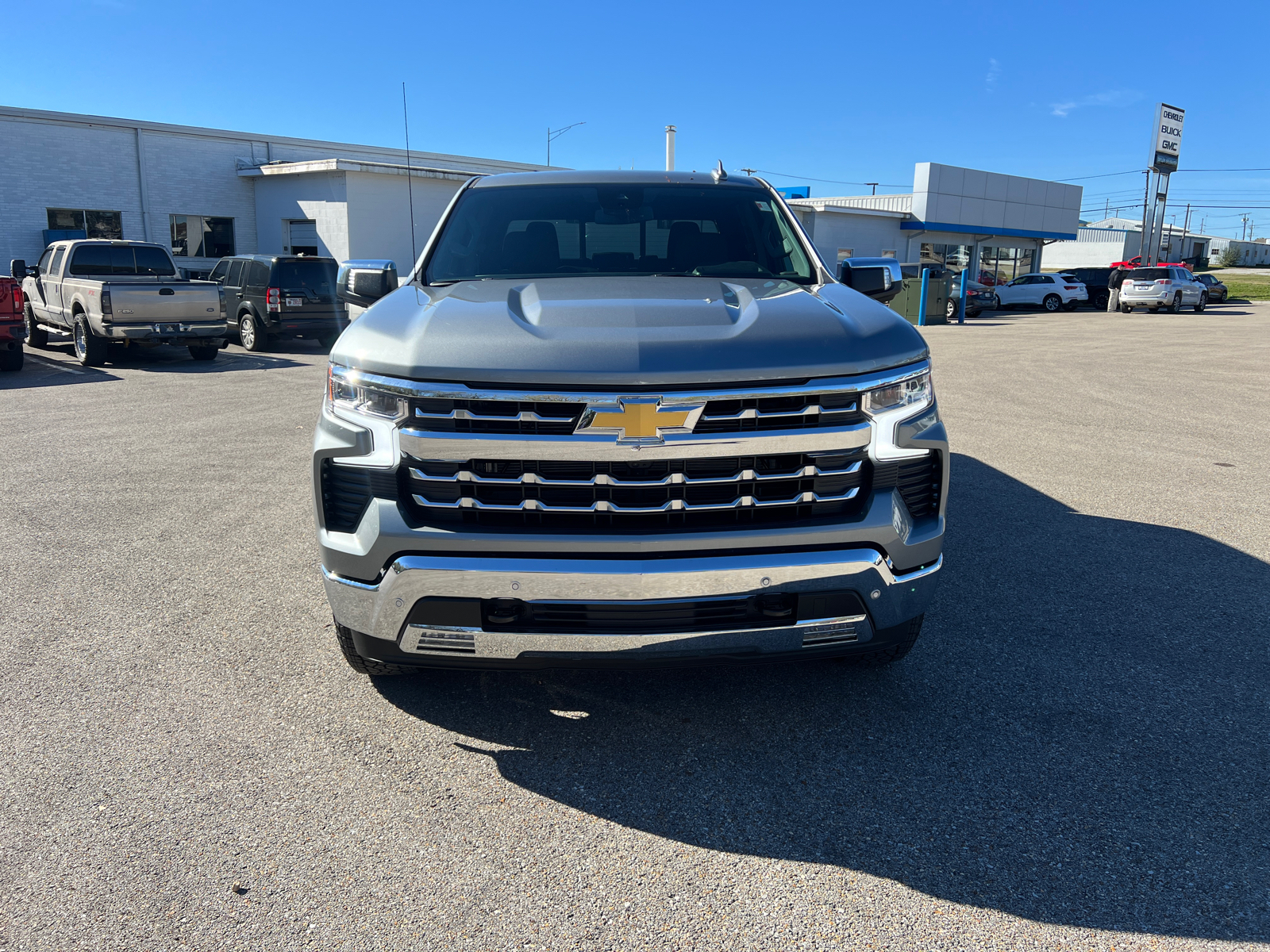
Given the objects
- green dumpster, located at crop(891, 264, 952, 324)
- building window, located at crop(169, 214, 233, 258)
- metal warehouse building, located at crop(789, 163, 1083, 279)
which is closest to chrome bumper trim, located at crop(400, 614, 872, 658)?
green dumpster, located at crop(891, 264, 952, 324)

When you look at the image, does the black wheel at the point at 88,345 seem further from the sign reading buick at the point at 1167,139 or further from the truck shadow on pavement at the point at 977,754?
the sign reading buick at the point at 1167,139

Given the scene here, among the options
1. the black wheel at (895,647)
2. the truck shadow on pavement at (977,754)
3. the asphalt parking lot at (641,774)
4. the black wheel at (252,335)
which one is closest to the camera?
the asphalt parking lot at (641,774)

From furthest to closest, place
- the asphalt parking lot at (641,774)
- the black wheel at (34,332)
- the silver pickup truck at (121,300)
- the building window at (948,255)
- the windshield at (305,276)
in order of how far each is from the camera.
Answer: the building window at (948,255), the black wheel at (34,332), the windshield at (305,276), the silver pickup truck at (121,300), the asphalt parking lot at (641,774)

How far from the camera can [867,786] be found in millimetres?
2979

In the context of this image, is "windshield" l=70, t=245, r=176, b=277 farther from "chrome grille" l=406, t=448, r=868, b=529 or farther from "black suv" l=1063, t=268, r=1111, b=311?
"black suv" l=1063, t=268, r=1111, b=311

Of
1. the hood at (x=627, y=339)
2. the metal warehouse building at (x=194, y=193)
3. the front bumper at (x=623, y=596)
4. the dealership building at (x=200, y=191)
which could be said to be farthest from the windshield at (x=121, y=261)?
the front bumper at (x=623, y=596)

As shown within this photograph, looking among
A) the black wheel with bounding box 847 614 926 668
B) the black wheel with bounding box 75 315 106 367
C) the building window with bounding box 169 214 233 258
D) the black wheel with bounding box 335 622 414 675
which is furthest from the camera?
the building window with bounding box 169 214 233 258

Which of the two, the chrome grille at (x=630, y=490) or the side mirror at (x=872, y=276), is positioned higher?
the side mirror at (x=872, y=276)

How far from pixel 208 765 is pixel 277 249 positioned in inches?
1104

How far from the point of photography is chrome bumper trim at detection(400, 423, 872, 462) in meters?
2.75

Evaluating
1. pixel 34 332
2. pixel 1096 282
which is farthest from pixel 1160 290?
pixel 34 332

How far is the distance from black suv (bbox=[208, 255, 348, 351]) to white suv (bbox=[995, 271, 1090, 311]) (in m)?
27.5

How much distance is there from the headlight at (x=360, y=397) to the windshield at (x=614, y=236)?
120 centimetres

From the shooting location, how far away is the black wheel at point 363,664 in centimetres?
328
